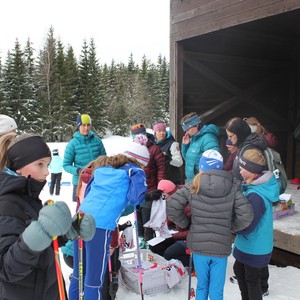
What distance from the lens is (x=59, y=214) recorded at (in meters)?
1.61

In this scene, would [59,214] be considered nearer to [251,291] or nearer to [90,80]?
[251,291]

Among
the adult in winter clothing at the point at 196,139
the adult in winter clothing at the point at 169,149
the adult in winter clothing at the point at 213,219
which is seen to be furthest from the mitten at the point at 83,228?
the adult in winter clothing at the point at 169,149

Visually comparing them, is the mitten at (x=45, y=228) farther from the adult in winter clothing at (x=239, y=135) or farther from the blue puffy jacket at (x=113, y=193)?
the adult in winter clothing at (x=239, y=135)

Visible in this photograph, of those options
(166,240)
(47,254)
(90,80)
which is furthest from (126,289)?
(90,80)

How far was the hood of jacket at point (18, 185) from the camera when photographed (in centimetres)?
179

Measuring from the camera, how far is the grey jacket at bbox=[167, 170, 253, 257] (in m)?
3.05

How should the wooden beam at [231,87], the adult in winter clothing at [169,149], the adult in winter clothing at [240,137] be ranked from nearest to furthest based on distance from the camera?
the adult in winter clothing at [240,137] < the adult in winter clothing at [169,149] < the wooden beam at [231,87]

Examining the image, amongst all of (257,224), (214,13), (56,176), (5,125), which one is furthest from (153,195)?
(56,176)

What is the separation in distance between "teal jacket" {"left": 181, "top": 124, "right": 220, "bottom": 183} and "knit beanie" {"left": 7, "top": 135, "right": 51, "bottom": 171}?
314 centimetres

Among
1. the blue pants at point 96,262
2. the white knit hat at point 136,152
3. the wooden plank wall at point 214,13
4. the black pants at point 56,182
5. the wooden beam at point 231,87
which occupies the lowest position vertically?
the black pants at point 56,182

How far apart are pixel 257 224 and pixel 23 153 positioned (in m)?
2.22

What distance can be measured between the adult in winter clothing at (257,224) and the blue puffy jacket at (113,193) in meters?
1.05

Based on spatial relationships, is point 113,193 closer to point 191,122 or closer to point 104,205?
point 104,205

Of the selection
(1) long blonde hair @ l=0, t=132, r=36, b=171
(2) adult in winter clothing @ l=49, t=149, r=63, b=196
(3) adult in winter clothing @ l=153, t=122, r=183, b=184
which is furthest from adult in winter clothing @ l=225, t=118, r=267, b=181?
(2) adult in winter clothing @ l=49, t=149, r=63, b=196
